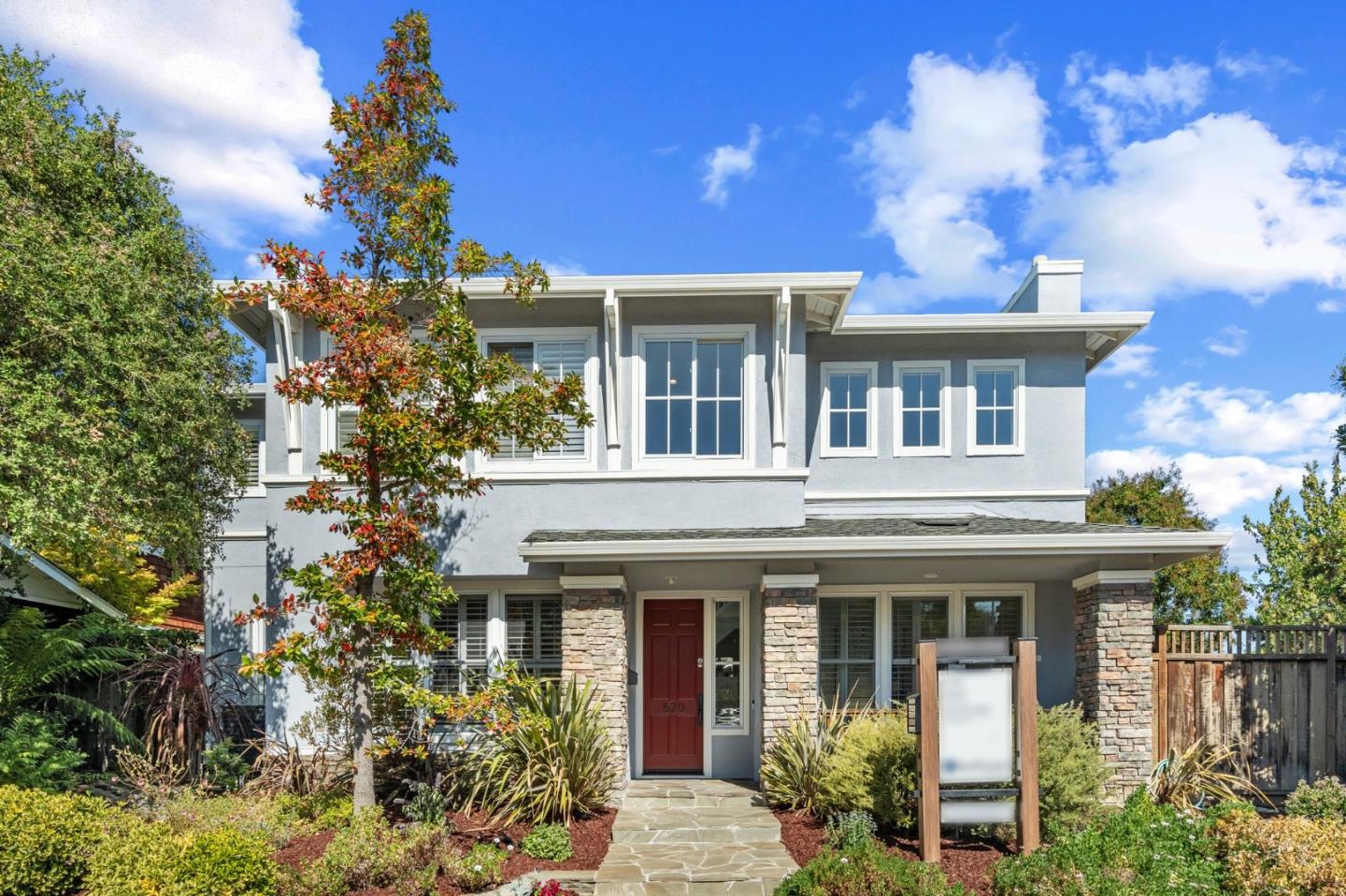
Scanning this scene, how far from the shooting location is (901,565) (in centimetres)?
1148

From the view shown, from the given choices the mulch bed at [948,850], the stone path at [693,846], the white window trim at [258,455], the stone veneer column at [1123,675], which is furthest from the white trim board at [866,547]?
the white window trim at [258,455]

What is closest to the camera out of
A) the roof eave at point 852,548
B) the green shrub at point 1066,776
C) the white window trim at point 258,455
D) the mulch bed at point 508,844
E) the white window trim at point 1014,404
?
the mulch bed at point 508,844

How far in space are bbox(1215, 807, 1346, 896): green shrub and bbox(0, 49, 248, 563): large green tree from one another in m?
10.8

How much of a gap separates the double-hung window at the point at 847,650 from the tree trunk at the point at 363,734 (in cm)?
566

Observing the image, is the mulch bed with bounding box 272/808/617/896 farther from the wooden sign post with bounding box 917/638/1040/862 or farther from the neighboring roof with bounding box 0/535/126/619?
the neighboring roof with bounding box 0/535/126/619

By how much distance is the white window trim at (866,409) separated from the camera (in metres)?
13.9

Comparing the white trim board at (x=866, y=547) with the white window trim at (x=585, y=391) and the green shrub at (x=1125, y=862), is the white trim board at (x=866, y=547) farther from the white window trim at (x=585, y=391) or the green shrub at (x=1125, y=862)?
the green shrub at (x=1125, y=862)

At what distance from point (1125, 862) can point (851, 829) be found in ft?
7.70

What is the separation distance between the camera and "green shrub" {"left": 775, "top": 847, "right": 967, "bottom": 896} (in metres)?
7.32

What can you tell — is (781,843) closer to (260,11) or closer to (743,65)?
(743,65)

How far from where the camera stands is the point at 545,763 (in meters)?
9.80

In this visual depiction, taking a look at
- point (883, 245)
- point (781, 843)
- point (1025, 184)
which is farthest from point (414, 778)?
point (1025, 184)

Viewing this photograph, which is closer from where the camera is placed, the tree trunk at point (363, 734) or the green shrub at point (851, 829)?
the green shrub at point (851, 829)

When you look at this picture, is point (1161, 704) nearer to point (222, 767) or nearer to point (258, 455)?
point (222, 767)
